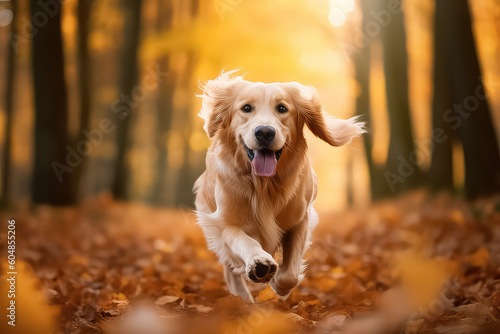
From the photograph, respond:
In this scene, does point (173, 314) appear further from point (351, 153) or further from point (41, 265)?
point (351, 153)

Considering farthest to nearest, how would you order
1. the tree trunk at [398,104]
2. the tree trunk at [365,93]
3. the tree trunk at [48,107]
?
the tree trunk at [365,93] < the tree trunk at [398,104] < the tree trunk at [48,107]

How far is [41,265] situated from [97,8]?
33.1 feet

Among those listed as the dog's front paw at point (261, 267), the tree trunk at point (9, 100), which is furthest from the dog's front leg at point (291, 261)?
the tree trunk at point (9, 100)

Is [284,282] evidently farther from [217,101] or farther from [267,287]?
[217,101]

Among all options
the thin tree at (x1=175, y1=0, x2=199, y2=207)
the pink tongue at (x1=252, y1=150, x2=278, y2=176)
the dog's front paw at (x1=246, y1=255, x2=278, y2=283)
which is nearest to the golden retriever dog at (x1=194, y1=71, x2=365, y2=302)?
the pink tongue at (x1=252, y1=150, x2=278, y2=176)

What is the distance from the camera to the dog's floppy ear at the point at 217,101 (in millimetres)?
4238

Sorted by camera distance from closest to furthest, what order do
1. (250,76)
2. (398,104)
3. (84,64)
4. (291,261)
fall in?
(291,261) → (398,104) → (84,64) → (250,76)

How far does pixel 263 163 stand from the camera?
3729 mm

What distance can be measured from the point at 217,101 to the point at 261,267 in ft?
5.21

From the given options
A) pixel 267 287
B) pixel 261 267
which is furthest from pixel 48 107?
pixel 261 267

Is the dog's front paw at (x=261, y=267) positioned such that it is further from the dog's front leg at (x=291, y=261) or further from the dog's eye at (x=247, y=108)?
the dog's eye at (x=247, y=108)

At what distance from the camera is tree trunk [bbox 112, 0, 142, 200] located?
12.9 meters

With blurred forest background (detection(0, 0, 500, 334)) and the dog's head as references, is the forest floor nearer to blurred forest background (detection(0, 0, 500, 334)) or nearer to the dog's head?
blurred forest background (detection(0, 0, 500, 334))

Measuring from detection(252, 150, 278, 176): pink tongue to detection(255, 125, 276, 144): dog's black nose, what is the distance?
14 cm
